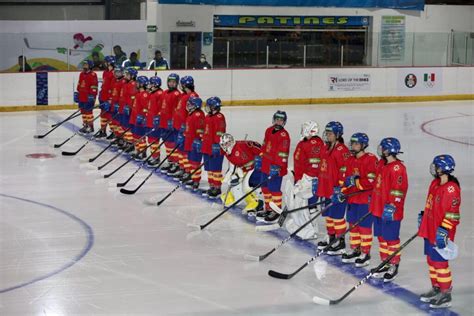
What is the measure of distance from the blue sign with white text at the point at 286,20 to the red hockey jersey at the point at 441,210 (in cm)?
1718

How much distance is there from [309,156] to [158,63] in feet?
36.8

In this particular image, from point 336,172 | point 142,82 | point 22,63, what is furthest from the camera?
point 22,63

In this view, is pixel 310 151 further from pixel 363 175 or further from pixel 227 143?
pixel 227 143

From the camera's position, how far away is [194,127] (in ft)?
41.3

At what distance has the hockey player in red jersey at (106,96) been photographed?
16172 mm

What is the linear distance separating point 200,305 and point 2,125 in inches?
423

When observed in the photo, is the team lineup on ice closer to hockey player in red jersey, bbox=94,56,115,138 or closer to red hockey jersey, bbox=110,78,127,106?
red hockey jersey, bbox=110,78,127,106

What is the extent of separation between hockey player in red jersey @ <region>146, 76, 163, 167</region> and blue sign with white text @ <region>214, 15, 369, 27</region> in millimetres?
10627

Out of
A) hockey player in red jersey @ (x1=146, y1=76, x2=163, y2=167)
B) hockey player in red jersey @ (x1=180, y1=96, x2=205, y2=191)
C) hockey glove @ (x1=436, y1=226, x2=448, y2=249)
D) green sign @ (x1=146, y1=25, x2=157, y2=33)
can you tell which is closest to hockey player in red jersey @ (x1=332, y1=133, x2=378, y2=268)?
hockey glove @ (x1=436, y1=226, x2=448, y2=249)

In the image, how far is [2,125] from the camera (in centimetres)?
1784

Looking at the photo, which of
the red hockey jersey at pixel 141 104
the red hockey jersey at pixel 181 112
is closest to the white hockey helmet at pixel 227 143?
the red hockey jersey at pixel 181 112

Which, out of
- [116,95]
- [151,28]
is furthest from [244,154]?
[151,28]

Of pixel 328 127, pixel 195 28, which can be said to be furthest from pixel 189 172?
pixel 195 28

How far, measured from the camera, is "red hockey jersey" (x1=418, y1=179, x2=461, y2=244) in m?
7.69
